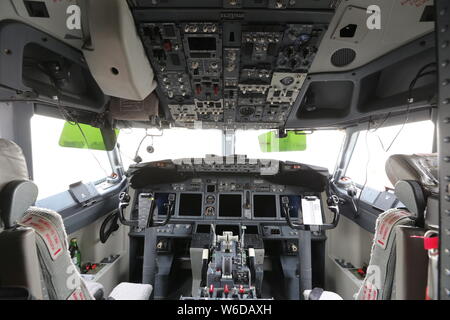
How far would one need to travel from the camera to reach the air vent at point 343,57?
1.64 m

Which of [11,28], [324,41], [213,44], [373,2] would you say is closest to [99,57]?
[11,28]

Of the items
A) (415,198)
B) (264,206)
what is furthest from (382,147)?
(415,198)

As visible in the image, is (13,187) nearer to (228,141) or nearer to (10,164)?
(10,164)

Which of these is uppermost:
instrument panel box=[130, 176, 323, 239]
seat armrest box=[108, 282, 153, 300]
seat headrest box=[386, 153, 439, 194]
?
seat headrest box=[386, 153, 439, 194]

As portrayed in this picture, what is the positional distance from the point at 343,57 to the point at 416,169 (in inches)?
48.8

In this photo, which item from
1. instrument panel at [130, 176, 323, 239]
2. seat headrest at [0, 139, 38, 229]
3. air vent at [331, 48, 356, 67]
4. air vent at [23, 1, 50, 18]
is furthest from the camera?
instrument panel at [130, 176, 323, 239]

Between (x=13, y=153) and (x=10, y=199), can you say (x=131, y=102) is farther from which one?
(x=10, y=199)

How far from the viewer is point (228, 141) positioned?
3834 mm

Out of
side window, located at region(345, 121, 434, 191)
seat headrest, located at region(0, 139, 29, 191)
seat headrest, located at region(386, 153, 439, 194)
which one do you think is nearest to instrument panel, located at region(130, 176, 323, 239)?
side window, located at region(345, 121, 434, 191)

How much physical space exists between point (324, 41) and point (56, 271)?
2.13m

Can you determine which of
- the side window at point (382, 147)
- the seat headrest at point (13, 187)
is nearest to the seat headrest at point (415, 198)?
the side window at point (382, 147)

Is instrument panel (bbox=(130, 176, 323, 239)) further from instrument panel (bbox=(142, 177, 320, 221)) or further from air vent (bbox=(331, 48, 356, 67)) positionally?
air vent (bbox=(331, 48, 356, 67))

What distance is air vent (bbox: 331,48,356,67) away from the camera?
1.64 m
